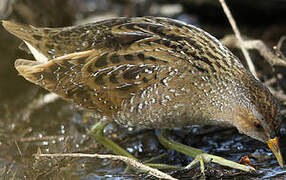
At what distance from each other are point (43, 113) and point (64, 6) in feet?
5.90

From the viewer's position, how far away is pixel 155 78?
13.6 feet

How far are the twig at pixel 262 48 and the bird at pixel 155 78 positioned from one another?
2.85 feet

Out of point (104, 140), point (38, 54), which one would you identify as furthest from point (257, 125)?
point (38, 54)

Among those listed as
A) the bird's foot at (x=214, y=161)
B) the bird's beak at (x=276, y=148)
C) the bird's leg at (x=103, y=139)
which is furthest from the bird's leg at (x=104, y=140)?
the bird's beak at (x=276, y=148)

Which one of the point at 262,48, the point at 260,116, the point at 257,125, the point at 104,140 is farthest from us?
the point at 262,48

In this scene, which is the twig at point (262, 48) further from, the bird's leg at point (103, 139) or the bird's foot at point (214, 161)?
the bird's leg at point (103, 139)

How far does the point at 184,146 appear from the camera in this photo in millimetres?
4535

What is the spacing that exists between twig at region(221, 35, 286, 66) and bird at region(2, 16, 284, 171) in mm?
870

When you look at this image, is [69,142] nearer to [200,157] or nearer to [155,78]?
[155,78]

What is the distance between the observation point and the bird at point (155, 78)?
4090 millimetres

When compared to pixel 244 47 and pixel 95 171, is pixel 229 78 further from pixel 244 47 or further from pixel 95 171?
pixel 95 171

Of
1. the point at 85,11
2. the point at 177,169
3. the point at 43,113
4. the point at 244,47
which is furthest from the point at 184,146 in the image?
the point at 85,11

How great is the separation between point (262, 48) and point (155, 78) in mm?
1502

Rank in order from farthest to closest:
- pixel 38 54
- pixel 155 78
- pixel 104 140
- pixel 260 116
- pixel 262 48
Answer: pixel 262 48
pixel 104 140
pixel 38 54
pixel 155 78
pixel 260 116
